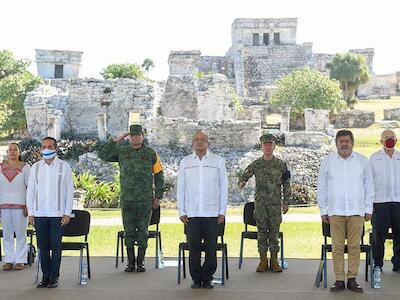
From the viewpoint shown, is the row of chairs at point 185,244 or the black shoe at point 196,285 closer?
the black shoe at point 196,285

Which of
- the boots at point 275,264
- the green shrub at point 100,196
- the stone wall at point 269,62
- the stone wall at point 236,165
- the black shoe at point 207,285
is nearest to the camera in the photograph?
the black shoe at point 207,285

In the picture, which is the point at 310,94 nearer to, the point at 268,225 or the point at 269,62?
the point at 269,62

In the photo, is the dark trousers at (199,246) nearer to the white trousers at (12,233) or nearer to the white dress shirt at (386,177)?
the white dress shirt at (386,177)

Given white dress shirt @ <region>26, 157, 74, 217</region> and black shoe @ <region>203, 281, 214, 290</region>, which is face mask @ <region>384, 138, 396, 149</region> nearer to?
black shoe @ <region>203, 281, 214, 290</region>

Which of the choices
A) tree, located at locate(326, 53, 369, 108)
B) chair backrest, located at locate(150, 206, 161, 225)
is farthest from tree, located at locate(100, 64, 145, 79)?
chair backrest, located at locate(150, 206, 161, 225)

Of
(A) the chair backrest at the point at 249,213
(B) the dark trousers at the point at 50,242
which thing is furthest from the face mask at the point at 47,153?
(A) the chair backrest at the point at 249,213

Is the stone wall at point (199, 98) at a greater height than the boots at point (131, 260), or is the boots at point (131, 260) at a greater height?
the stone wall at point (199, 98)

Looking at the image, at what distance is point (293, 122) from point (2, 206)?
96.6 ft

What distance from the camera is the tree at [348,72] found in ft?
153

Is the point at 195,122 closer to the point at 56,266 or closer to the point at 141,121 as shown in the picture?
the point at 141,121

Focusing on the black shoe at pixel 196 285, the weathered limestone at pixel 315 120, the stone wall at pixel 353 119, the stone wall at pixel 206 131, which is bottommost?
the black shoe at pixel 196 285

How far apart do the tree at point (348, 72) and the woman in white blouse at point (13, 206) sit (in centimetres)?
3999

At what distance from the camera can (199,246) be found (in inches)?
283

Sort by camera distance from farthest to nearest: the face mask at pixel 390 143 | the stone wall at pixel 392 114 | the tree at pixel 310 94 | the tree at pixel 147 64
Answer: the tree at pixel 147 64
the stone wall at pixel 392 114
the tree at pixel 310 94
the face mask at pixel 390 143
